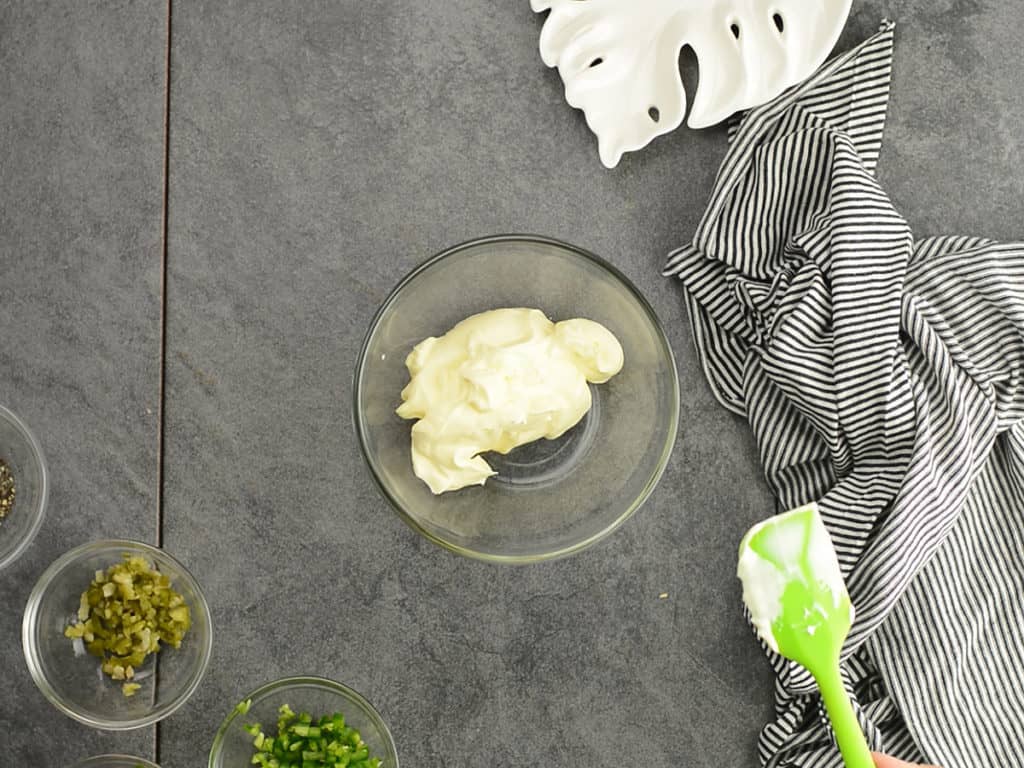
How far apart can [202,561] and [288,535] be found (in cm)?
9

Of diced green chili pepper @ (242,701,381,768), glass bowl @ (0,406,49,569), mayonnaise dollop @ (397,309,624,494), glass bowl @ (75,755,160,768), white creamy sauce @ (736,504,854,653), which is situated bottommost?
glass bowl @ (75,755,160,768)

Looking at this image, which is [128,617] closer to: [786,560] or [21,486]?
[21,486]

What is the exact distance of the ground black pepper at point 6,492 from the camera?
98cm

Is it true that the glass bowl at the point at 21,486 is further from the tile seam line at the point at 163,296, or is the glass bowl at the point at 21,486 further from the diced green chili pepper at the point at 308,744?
the diced green chili pepper at the point at 308,744

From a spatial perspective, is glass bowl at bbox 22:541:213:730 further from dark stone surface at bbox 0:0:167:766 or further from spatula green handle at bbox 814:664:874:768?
spatula green handle at bbox 814:664:874:768

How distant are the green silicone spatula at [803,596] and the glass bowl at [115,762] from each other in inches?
23.5

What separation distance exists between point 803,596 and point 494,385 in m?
0.31

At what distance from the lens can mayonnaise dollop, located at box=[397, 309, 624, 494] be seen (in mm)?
860

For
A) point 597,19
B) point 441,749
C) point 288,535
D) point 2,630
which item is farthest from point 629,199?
point 2,630

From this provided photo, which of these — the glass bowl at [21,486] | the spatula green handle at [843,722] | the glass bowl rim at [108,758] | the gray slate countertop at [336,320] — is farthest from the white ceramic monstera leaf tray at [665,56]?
the glass bowl rim at [108,758]

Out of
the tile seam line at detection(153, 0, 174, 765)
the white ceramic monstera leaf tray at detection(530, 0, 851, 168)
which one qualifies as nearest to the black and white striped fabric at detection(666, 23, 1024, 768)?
the white ceramic monstera leaf tray at detection(530, 0, 851, 168)

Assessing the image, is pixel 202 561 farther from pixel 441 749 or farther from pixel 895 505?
pixel 895 505

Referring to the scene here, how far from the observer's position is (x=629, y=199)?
103cm

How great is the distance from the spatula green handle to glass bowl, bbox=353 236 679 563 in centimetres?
22
